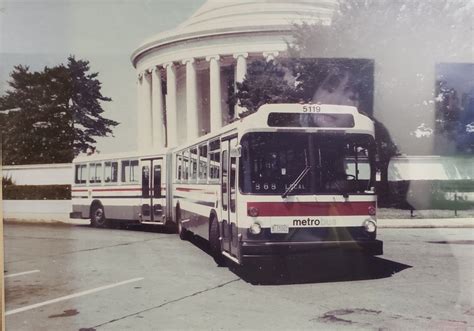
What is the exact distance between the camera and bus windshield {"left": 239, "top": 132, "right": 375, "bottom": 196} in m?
7.27

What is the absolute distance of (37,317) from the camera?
19.1ft

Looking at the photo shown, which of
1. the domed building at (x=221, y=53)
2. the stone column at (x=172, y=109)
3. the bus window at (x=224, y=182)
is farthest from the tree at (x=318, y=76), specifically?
the stone column at (x=172, y=109)

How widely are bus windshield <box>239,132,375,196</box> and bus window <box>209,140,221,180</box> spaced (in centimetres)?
153

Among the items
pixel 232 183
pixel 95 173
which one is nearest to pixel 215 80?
pixel 95 173

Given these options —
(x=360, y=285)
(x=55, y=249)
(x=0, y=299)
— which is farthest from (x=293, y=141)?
(x=55, y=249)

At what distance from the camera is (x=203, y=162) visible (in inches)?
399

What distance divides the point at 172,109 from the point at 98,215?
14528mm

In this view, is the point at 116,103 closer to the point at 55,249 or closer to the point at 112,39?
the point at 112,39

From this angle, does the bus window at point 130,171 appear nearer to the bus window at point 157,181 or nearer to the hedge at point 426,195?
the bus window at point 157,181

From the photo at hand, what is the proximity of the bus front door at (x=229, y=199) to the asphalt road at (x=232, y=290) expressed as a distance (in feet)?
1.73

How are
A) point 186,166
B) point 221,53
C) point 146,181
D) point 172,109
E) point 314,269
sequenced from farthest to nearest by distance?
1. point 172,109
2. point 221,53
3. point 146,181
4. point 186,166
5. point 314,269

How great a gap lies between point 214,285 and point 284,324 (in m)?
2.11

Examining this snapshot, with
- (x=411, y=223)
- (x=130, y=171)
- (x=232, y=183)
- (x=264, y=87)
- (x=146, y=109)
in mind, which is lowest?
(x=411, y=223)

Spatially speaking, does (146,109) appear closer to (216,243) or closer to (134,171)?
(216,243)
